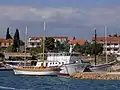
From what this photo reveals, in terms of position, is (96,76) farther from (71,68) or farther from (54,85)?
(54,85)

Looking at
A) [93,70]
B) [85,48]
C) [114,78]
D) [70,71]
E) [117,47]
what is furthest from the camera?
[117,47]

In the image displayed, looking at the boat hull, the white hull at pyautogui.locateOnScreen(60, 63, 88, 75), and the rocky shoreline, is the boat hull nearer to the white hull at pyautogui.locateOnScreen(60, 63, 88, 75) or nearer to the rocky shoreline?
the white hull at pyautogui.locateOnScreen(60, 63, 88, 75)

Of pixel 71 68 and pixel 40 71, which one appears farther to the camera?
pixel 40 71

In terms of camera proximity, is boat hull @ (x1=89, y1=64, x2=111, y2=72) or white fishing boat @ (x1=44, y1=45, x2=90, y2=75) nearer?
white fishing boat @ (x1=44, y1=45, x2=90, y2=75)

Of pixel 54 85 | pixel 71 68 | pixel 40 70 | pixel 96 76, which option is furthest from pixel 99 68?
pixel 54 85

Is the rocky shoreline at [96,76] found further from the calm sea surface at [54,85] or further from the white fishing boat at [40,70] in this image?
the calm sea surface at [54,85]

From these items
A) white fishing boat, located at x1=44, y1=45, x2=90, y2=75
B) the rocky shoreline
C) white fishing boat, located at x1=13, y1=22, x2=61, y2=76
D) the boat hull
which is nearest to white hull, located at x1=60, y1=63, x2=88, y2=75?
white fishing boat, located at x1=44, y1=45, x2=90, y2=75

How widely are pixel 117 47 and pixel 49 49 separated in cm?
4467

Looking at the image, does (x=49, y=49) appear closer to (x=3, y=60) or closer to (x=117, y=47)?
(x=3, y=60)

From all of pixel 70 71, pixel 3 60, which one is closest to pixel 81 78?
pixel 70 71

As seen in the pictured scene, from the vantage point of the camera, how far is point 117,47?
629ft

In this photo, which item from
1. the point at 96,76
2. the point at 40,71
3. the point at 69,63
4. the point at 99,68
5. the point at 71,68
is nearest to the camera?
the point at 96,76

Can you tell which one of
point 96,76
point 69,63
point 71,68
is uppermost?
point 69,63

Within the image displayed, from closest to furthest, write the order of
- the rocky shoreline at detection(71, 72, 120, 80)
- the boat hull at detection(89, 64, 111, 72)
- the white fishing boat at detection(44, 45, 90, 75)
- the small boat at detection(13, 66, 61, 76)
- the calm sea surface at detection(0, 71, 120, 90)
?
the calm sea surface at detection(0, 71, 120, 90) → the rocky shoreline at detection(71, 72, 120, 80) → the small boat at detection(13, 66, 61, 76) → the white fishing boat at detection(44, 45, 90, 75) → the boat hull at detection(89, 64, 111, 72)
